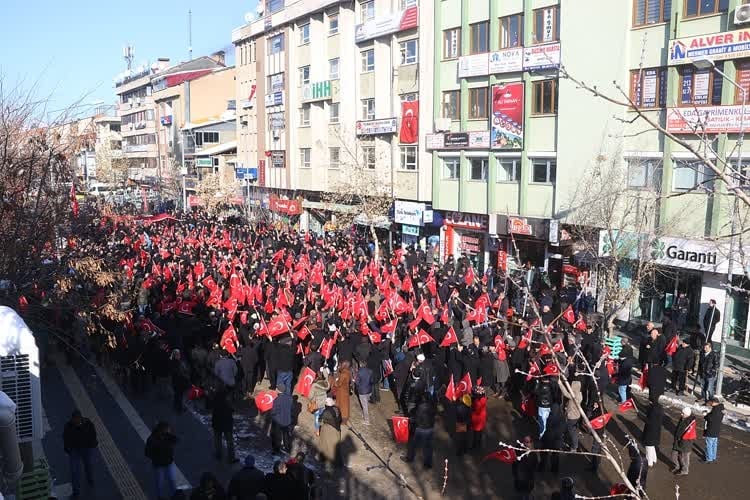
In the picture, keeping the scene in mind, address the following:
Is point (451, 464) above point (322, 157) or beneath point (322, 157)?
beneath

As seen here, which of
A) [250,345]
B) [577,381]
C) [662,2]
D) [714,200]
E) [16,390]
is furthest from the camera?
[662,2]

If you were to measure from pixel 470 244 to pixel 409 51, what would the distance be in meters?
10.1

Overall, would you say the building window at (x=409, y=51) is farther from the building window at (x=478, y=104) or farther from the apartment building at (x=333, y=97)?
the building window at (x=478, y=104)

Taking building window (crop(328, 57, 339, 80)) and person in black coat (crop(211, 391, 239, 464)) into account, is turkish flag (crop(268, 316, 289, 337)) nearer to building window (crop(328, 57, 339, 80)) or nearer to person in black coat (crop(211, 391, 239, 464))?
person in black coat (crop(211, 391, 239, 464))

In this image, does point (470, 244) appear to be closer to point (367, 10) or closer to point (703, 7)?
point (703, 7)

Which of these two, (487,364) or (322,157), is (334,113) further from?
(487,364)

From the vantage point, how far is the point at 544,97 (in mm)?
26188

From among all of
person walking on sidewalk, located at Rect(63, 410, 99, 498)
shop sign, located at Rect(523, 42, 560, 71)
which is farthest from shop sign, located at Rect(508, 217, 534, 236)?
person walking on sidewalk, located at Rect(63, 410, 99, 498)

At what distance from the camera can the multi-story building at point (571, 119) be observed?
66.0 feet

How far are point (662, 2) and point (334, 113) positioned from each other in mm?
22390

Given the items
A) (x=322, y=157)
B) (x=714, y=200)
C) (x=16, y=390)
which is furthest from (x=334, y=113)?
(x=16, y=390)

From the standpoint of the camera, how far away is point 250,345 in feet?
50.5

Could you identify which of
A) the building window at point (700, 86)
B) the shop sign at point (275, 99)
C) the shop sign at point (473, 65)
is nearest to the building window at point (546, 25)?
the shop sign at point (473, 65)

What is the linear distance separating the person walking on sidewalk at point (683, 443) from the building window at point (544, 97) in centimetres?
1676
